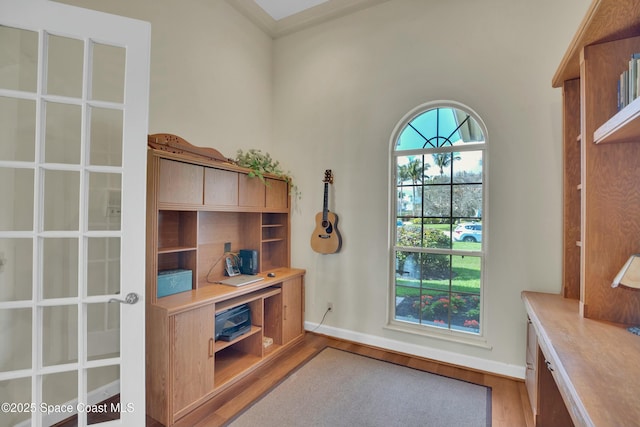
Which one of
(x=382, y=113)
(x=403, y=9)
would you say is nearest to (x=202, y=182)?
(x=382, y=113)

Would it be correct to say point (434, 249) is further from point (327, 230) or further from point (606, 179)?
point (606, 179)

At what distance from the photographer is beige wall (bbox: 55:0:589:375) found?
232 cm

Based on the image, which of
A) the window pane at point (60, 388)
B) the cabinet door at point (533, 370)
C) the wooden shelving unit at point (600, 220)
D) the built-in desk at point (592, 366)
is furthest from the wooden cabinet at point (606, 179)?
the window pane at point (60, 388)

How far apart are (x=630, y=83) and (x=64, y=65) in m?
2.84

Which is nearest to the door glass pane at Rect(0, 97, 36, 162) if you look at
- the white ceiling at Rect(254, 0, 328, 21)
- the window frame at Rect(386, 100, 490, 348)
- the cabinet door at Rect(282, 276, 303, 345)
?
the cabinet door at Rect(282, 276, 303, 345)

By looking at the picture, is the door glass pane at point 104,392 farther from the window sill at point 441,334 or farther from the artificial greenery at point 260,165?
the window sill at point 441,334

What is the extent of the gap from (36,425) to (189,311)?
0.85m

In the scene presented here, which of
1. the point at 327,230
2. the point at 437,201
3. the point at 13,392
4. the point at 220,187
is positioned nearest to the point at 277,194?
the point at 327,230

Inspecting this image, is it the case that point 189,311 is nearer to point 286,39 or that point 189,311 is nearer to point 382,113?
point 382,113

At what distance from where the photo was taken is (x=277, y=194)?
10.5 feet

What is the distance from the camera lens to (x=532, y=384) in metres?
1.92

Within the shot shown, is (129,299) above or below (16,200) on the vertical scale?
below

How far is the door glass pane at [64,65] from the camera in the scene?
150 cm

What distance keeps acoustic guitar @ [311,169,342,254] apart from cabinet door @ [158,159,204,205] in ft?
4.30
